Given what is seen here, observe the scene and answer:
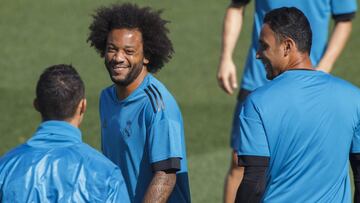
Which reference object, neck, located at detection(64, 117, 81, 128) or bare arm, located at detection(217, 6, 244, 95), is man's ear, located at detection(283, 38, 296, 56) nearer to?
neck, located at detection(64, 117, 81, 128)

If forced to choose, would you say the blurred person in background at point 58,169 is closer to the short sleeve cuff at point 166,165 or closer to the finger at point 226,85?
the short sleeve cuff at point 166,165

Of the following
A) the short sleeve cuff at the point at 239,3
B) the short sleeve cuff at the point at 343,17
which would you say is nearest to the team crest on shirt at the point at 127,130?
the short sleeve cuff at the point at 239,3

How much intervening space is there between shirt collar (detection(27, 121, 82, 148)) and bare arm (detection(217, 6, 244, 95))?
3.32m

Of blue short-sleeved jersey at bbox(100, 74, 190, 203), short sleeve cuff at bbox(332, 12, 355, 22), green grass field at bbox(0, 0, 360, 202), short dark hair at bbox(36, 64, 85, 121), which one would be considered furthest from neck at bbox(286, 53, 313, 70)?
green grass field at bbox(0, 0, 360, 202)

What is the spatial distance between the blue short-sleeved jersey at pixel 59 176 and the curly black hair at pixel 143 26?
1.79m

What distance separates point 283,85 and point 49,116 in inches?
53.7

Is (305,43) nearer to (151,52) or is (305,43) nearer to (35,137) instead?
(151,52)

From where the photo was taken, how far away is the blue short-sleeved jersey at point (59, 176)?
5.54 meters

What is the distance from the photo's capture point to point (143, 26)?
7.38m

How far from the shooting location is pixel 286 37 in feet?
21.1

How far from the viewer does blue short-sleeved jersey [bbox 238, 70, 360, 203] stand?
6.16 meters

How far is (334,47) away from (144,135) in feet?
8.84

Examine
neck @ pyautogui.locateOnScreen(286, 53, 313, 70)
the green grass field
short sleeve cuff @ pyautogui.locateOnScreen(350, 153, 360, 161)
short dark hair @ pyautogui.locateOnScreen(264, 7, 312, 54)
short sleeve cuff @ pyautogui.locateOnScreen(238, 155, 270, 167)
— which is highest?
short dark hair @ pyautogui.locateOnScreen(264, 7, 312, 54)

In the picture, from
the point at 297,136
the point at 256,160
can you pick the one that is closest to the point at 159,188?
the point at 256,160
